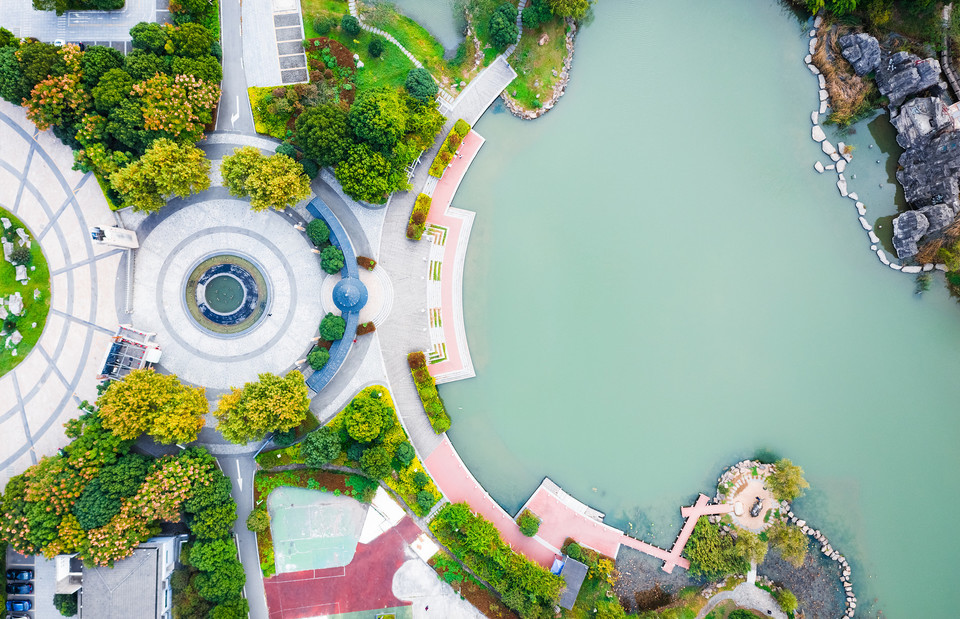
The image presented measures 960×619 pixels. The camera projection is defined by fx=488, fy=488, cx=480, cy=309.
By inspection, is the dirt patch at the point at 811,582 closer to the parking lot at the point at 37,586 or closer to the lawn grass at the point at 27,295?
the parking lot at the point at 37,586

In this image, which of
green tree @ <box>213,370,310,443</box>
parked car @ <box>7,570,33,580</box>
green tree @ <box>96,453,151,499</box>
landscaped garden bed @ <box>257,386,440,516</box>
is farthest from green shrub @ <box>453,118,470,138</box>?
parked car @ <box>7,570,33,580</box>

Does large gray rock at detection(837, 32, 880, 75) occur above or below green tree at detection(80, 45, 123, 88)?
below

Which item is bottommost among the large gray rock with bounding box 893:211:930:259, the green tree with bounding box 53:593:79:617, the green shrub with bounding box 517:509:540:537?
the green shrub with bounding box 517:509:540:537

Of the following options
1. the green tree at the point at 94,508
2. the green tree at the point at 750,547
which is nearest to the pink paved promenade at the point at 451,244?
the green tree at the point at 94,508

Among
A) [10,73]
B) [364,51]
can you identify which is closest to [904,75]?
[364,51]

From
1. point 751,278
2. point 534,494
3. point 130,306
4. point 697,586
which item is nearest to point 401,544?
point 534,494

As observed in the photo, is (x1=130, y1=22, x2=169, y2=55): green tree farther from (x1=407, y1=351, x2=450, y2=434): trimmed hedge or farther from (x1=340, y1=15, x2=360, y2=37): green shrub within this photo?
(x1=407, y1=351, x2=450, y2=434): trimmed hedge
